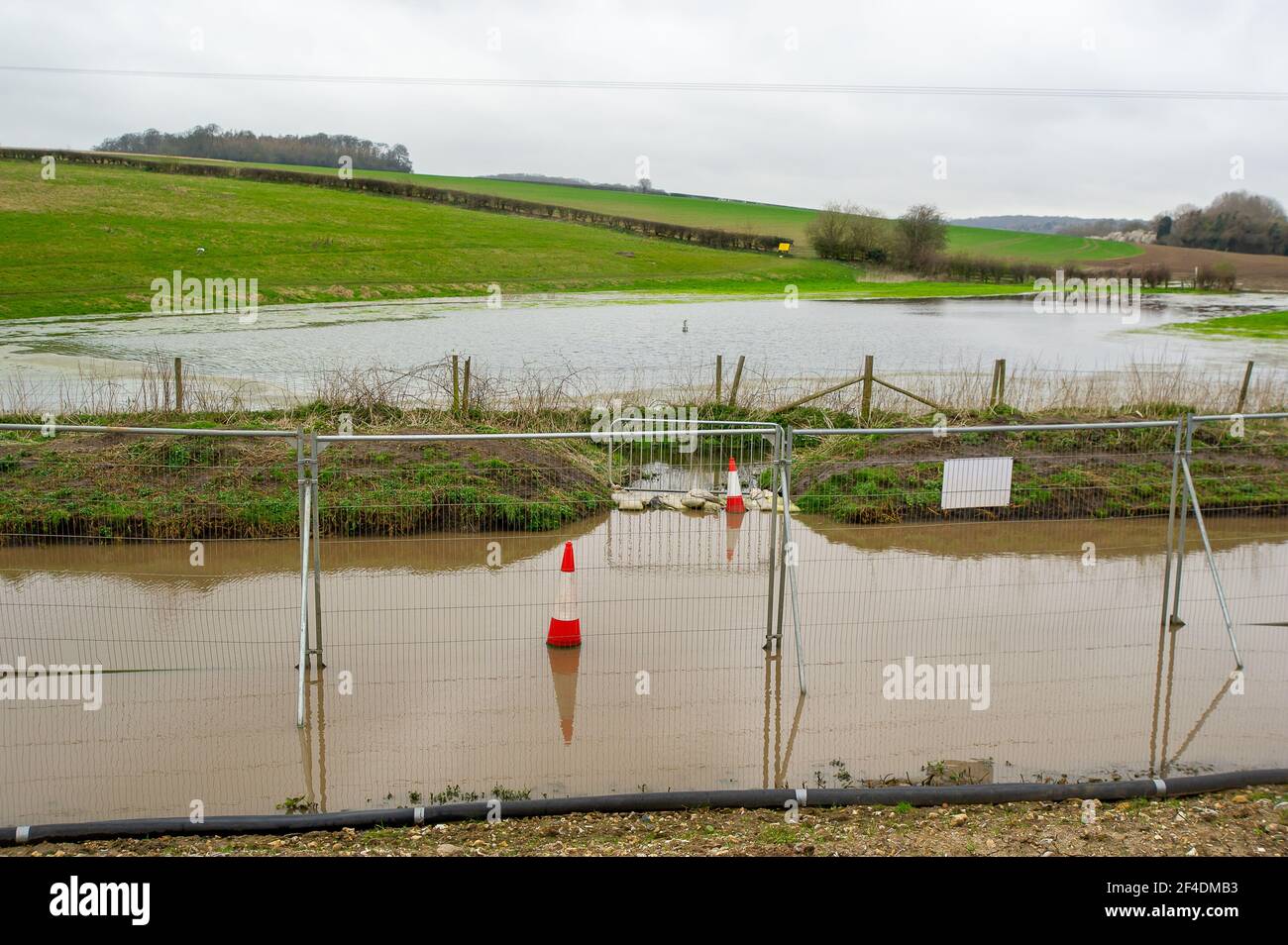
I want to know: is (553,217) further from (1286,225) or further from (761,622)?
(761,622)

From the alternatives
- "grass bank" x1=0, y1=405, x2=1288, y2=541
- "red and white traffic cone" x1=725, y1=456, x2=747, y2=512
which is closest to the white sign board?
"grass bank" x1=0, y1=405, x2=1288, y2=541

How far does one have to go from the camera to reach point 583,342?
3619 cm

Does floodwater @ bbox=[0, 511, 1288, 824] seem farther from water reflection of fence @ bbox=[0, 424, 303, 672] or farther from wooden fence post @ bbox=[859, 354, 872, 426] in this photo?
wooden fence post @ bbox=[859, 354, 872, 426]

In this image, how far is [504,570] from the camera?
34.7 feet

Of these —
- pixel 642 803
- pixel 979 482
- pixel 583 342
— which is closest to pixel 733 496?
pixel 979 482

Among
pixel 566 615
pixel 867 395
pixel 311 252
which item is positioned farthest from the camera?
pixel 311 252

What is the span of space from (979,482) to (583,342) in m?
27.5

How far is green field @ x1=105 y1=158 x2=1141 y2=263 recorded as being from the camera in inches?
3625

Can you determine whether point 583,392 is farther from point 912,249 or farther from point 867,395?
point 912,249

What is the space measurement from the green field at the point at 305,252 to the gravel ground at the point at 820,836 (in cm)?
3982

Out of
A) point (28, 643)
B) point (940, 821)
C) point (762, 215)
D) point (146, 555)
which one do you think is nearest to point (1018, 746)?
point (940, 821)

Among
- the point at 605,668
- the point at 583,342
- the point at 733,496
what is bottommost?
the point at 605,668

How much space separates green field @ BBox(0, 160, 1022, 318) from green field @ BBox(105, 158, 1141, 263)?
44.8ft

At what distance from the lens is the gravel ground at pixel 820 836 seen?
17.1 ft
